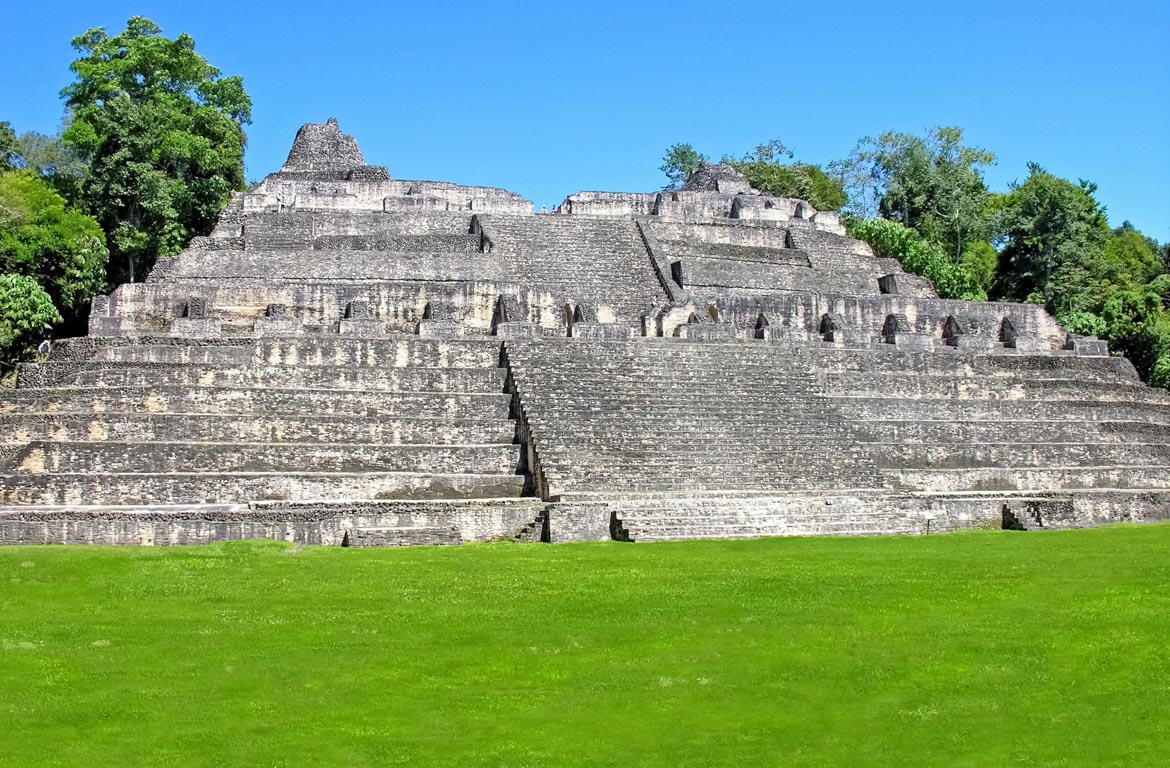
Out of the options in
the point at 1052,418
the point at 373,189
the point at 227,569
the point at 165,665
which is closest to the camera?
the point at 165,665

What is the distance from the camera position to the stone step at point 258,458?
17938 mm

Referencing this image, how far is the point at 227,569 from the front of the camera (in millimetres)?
13070

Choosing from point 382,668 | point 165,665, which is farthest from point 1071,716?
point 165,665

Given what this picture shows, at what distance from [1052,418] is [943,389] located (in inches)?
76.2

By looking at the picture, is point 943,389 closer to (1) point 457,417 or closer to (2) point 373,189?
(1) point 457,417

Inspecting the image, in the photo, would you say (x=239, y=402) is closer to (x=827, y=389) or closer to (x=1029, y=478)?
(x=827, y=389)

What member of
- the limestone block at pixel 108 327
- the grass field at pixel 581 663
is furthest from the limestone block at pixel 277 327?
the grass field at pixel 581 663

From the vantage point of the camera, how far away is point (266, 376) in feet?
65.8

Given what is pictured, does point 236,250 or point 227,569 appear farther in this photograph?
point 236,250

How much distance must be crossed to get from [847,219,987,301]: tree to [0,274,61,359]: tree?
2029 centimetres

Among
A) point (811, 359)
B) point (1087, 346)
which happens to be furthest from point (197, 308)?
point (1087, 346)

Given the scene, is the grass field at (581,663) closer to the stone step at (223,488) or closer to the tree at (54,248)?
the stone step at (223,488)

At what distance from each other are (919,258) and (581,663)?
27.9m

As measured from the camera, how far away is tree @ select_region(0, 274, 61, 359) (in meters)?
26.5
